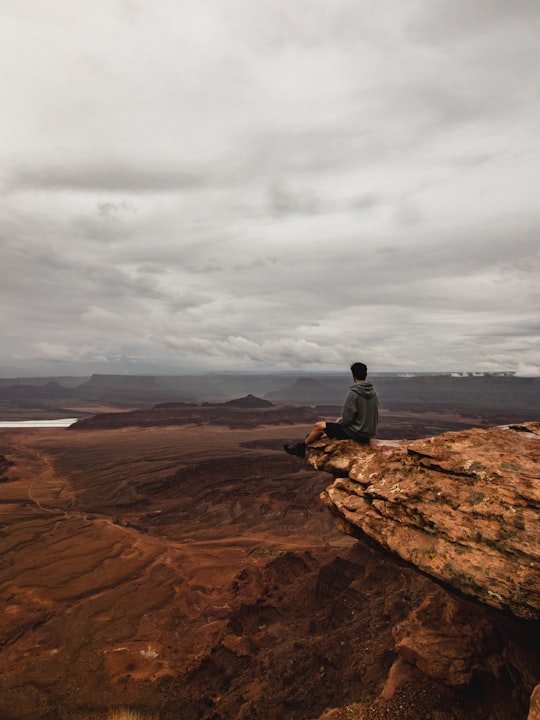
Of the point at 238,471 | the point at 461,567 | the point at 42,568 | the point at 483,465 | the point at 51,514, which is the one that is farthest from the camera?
the point at 238,471

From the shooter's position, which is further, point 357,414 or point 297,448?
point 297,448

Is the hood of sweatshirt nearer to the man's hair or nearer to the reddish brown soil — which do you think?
the man's hair

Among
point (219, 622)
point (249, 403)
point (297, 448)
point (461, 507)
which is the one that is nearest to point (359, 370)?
point (297, 448)

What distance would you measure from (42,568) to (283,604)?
506 inches

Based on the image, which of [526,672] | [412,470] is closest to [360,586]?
[526,672]

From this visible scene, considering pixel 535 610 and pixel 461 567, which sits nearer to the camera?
pixel 535 610

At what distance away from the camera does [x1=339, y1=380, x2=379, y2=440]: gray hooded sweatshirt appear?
23.5 ft

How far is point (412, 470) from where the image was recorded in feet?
20.9

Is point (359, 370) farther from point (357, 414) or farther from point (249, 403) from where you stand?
point (249, 403)

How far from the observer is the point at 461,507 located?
5.36 meters

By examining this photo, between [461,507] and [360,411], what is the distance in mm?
2475

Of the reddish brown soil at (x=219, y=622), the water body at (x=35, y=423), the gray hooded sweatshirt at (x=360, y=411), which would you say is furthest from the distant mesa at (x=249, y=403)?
the gray hooded sweatshirt at (x=360, y=411)

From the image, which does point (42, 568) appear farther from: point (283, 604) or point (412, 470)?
point (412, 470)

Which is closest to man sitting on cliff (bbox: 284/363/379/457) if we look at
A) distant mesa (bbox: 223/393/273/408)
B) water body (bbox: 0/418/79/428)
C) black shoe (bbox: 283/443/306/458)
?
black shoe (bbox: 283/443/306/458)
